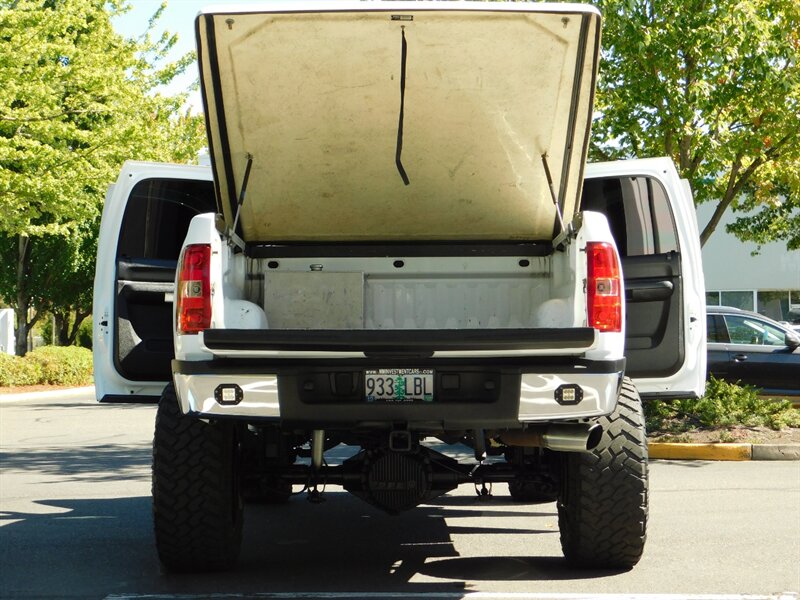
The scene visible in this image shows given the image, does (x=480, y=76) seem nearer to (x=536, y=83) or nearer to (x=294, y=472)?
(x=536, y=83)

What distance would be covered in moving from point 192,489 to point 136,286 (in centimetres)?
164

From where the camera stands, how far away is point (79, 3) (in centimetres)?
2111

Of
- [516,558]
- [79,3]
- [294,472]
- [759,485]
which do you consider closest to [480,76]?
[294,472]

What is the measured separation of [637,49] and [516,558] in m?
8.06

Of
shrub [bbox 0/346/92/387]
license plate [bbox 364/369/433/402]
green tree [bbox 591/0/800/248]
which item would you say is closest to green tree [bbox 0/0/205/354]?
shrub [bbox 0/346/92/387]

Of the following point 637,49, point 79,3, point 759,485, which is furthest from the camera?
point 79,3

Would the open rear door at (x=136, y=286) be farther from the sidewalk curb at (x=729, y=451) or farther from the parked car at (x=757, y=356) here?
the parked car at (x=757, y=356)

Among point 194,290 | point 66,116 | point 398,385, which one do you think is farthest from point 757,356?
point 66,116

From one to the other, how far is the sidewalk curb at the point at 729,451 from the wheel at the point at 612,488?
5965 mm

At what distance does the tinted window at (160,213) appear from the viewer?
280 inches

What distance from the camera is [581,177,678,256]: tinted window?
23.1 ft

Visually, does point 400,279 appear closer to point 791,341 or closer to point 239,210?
point 239,210

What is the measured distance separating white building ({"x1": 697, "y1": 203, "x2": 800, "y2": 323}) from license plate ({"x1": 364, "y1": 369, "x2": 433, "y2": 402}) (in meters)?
36.6

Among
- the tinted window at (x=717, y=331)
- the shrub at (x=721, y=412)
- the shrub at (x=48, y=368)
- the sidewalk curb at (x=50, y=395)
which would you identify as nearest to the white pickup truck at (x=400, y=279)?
the shrub at (x=721, y=412)
